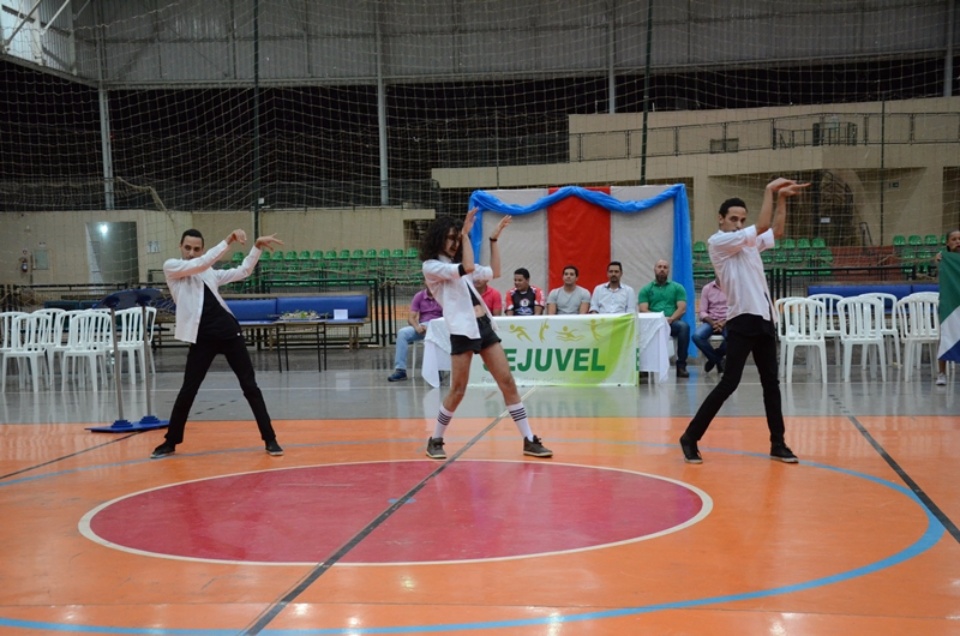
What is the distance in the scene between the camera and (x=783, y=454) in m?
6.90

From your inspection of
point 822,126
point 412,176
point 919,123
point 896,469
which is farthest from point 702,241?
point 896,469

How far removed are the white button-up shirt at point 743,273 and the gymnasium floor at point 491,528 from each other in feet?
3.56

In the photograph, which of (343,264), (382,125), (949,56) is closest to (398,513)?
(343,264)

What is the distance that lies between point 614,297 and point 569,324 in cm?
126

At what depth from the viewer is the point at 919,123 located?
27.0 m

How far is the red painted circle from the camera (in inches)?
193

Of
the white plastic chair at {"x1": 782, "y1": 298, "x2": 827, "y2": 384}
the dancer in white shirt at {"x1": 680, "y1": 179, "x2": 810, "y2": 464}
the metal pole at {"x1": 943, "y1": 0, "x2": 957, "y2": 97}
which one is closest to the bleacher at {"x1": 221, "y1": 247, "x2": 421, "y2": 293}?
the white plastic chair at {"x1": 782, "y1": 298, "x2": 827, "y2": 384}

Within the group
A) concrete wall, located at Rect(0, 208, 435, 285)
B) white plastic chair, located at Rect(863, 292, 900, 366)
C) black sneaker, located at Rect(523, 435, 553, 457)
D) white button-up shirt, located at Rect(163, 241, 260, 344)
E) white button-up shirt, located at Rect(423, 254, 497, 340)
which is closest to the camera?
white button-up shirt, located at Rect(423, 254, 497, 340)

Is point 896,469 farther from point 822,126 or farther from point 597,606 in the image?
point 822,126

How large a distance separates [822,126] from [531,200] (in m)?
14.9

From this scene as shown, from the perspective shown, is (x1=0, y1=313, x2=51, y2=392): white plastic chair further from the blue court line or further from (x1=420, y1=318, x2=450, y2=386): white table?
the blue court line

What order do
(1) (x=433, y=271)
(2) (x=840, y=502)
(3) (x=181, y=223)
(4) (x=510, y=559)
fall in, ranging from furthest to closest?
(3) (x=181, y=223) < (1) (x=433, y=271) < (2) (x=840, y=502) < (4) (x=510, y=559)

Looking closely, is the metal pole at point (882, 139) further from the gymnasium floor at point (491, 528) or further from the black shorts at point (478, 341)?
the black shorts at point (478, 341)

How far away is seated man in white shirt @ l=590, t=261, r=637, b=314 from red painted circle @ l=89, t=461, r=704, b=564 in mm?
6044
